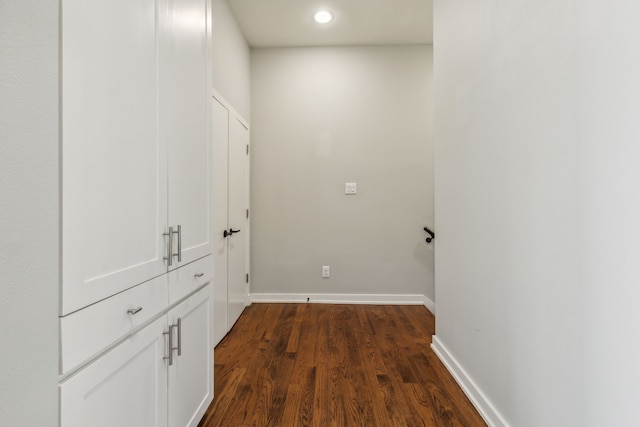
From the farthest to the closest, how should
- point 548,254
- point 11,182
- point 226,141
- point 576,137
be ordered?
point 226,141
point 548,254
point 576,137
point 11,182

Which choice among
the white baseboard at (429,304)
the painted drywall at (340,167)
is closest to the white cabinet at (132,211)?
the painted drywall at (340,167)

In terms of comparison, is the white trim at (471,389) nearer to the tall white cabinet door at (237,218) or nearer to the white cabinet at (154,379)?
the white cabinet at (154,379)

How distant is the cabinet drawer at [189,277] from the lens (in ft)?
4.07

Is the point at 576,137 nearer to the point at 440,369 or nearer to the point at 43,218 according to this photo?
the point at 43,218

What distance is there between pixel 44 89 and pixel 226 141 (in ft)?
6.88

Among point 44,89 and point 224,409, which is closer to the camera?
point 44,89

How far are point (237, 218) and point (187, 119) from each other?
1.77 metres

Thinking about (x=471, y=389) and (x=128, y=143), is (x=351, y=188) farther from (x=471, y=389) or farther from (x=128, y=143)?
(x=128, y=143)

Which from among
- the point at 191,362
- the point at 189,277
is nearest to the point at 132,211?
the point at 189,277

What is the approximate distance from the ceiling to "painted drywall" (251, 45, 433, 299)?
145 mm

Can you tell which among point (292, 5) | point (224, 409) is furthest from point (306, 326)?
point (292, 5)

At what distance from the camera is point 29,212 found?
0.64 metres

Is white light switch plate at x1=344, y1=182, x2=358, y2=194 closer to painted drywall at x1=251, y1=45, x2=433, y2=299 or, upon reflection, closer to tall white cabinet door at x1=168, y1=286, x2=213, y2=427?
painted drywall at x1=251, y1=45, x2=433, y2=299

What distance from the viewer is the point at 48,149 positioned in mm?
681
